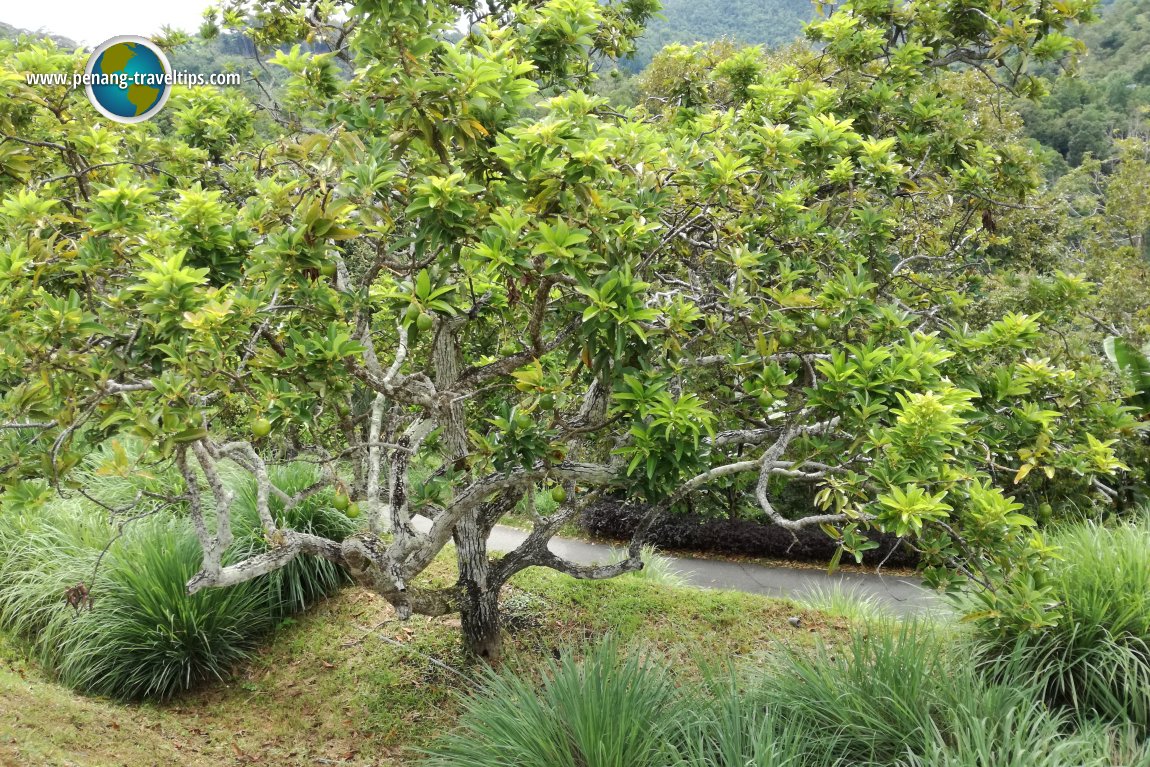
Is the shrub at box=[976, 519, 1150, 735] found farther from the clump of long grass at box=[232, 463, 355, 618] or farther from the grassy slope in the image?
the clump of long grass at box=[232, 463, 355, 618]

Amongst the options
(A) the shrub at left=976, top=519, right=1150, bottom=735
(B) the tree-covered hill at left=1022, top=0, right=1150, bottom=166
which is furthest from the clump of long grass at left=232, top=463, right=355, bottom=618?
(B) the tree-covered hill at left=1022, top=0, right=1150, bottom=166

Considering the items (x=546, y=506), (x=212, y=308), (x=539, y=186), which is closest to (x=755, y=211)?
(x=539, y=186)

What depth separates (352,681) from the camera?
5148 millimetres

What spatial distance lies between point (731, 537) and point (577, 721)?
7874 mm

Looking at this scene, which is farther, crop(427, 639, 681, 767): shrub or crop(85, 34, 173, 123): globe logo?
crop(85, 34, 173, 123): globe logo

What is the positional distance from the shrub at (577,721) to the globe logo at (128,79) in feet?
12.5

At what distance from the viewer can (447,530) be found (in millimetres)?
4129

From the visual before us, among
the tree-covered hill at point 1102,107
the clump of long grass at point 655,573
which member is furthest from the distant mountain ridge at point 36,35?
the tree-covered hill at point 1102,107

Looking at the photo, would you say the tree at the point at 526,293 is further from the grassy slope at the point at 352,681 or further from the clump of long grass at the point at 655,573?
the clump of long grass at the point at 655,573

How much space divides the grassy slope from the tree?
719mm

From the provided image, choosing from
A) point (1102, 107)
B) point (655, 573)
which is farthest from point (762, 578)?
point (1102, 107)

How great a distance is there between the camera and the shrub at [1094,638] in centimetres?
371

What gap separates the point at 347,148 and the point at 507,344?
187cm

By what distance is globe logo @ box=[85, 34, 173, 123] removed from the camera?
170 inches
